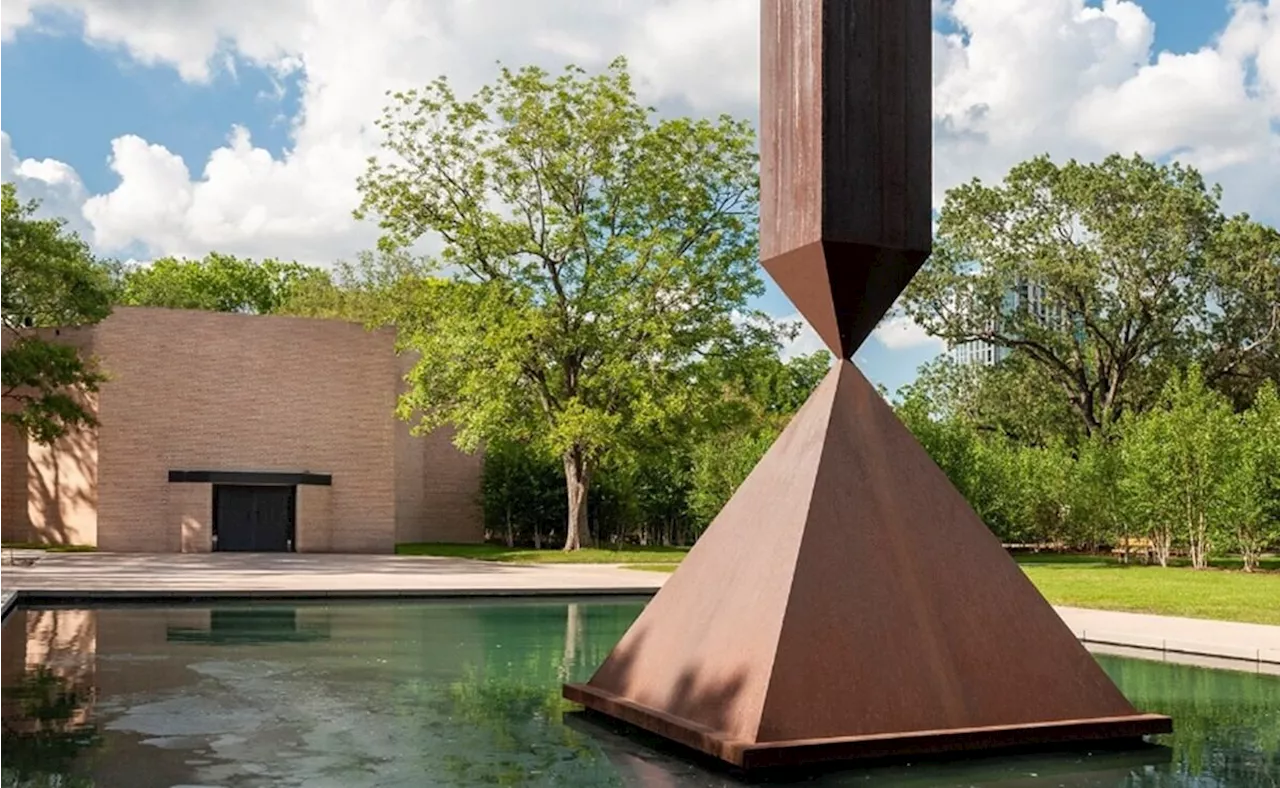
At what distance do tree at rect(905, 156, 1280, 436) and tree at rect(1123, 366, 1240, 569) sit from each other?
8374mm

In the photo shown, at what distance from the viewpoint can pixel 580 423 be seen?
2909 centimetres

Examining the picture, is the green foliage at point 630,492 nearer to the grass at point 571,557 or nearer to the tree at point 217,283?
the grass at point 571,557

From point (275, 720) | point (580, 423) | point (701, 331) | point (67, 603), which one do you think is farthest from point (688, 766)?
point (701, 331)

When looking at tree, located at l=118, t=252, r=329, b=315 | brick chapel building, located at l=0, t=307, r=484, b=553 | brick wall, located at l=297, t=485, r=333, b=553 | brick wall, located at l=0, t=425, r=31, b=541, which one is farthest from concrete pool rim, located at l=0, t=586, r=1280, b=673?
tree, located at l=118, t=252, r=329, b=315

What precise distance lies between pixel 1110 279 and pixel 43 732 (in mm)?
33779

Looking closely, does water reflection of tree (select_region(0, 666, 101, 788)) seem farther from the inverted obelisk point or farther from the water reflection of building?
the inverted obelisk point

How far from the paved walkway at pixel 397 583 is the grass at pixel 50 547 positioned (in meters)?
1.84

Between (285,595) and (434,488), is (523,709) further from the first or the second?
(434,488)

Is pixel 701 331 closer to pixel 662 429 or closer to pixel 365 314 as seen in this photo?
pixel 662 429

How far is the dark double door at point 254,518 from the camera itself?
110ft

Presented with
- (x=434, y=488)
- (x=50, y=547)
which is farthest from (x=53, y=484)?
(x=434, y=488)

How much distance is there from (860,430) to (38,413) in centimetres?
2514

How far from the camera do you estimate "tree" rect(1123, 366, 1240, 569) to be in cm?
2702

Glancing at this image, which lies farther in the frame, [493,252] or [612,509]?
[612,509]
